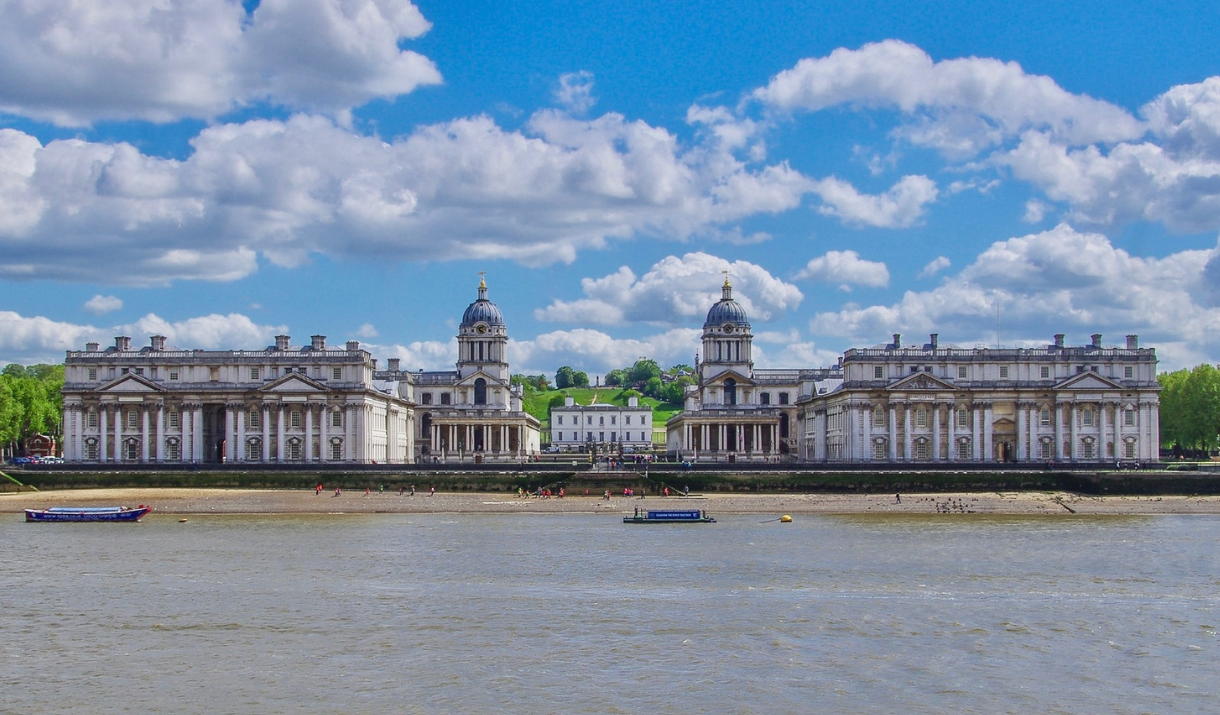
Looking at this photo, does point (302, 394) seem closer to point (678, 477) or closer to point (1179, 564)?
point (678, 477)

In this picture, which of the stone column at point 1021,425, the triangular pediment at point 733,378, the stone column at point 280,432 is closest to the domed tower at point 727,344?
the triangular pediment at point 733,378

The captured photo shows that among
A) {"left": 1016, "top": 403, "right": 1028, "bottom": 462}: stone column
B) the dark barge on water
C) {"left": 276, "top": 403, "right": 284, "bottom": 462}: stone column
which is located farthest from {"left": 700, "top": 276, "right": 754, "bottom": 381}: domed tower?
the dark barge on water

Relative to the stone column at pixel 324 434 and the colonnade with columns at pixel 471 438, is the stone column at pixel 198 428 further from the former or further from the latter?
the colonnade with columns at pixel 471 438

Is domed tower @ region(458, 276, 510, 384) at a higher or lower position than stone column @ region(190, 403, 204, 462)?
higher

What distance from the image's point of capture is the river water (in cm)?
2819

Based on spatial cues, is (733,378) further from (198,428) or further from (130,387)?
(130,387)

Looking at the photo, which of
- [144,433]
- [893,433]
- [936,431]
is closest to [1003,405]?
[936,431]

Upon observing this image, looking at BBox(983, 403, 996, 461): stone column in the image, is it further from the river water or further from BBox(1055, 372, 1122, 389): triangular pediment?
the river water

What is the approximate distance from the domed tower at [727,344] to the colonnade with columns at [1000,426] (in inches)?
1243

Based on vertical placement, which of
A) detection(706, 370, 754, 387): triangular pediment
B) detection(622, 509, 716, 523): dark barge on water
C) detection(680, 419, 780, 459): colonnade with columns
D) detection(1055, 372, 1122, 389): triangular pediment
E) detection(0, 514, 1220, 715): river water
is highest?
detection(706, 370, 754, 387): triangular pediment

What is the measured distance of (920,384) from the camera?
105m

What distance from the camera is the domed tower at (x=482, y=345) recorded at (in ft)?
446

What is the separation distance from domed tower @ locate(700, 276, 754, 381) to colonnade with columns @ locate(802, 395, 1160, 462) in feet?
104

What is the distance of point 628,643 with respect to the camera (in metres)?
33.9
